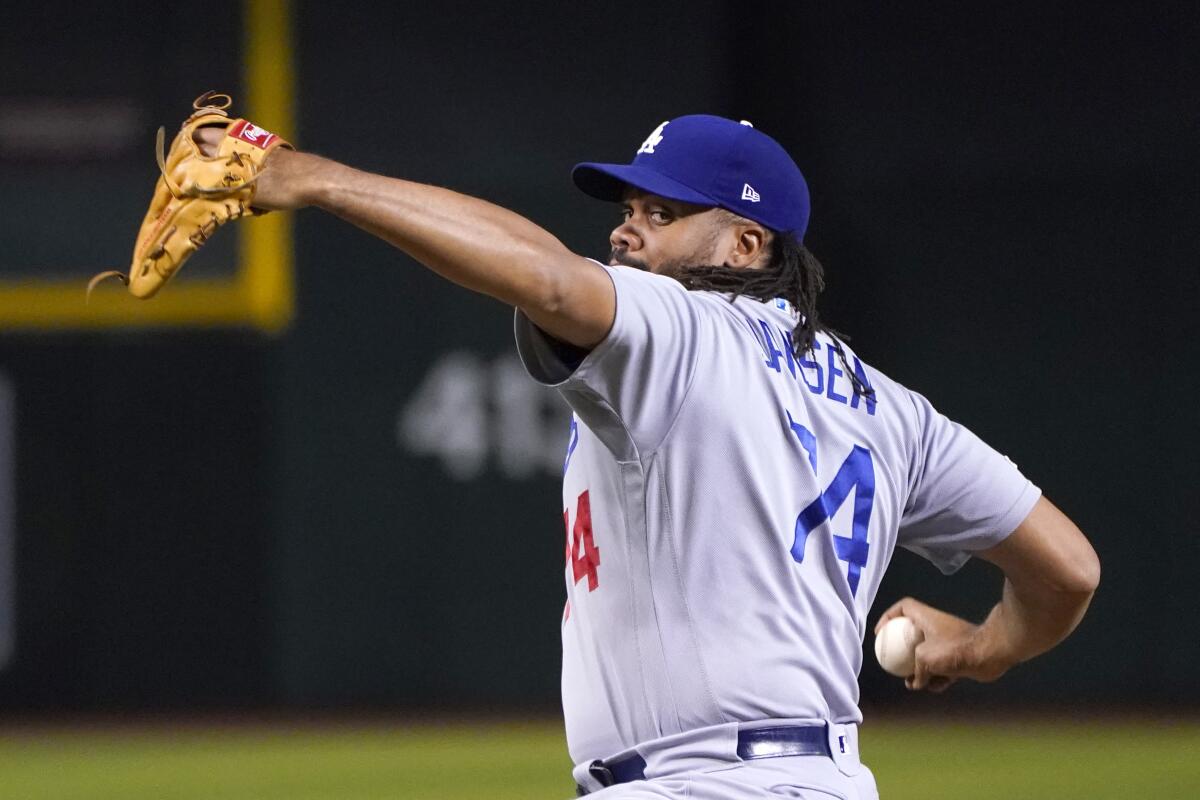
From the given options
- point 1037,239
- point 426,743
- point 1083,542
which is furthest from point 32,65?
point 1083,542

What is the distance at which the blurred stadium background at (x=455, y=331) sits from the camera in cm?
947

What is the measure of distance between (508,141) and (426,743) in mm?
3248

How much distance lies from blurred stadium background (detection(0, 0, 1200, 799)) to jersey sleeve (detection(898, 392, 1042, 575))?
6.54 metres

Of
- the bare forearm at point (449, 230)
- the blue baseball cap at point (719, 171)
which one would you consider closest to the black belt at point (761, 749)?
the bare forearm at point (449, 230)

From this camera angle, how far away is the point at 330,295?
960 cm

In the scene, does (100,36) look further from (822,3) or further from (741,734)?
(741,734)

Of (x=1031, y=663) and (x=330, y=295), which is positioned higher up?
(x=330, y=295)

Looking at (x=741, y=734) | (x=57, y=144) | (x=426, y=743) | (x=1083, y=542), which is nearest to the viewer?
(x=741, y=734)

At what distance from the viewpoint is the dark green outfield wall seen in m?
9.48

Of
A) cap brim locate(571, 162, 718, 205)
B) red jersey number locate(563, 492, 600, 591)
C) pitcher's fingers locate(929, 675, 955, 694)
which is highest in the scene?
cap brim locate(571, 162, 718, 205)

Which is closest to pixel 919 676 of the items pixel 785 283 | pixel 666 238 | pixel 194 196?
pixel 785 283

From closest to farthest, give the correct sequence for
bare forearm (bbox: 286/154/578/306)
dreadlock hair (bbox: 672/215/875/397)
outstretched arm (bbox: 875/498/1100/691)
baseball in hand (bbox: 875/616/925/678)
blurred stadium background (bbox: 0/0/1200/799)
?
bare forearm (bbox: 286/154/578/306) → dreadlock hair (bbox: 672/215/875/397) → outstretched arm (bbox: 875/498/1100/691) → baseball in hand (bbox: 875/616/925/678) → blurred stadium background (bbox: 0/0/1200/799)

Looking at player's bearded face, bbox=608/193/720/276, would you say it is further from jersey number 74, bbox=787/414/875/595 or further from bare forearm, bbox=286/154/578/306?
bare forearm, bbox=286/154/578/306

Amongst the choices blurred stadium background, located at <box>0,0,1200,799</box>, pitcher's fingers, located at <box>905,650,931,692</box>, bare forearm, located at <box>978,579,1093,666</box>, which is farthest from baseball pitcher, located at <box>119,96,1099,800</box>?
blurred stadium background, located at <box>0,0,1200,799</box>
